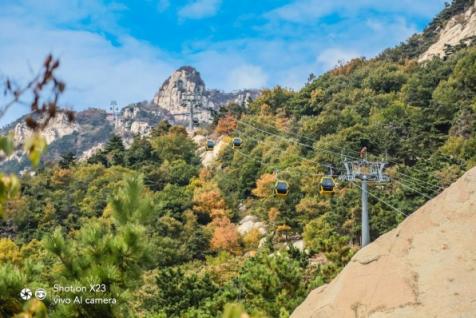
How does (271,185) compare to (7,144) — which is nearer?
(7,144)

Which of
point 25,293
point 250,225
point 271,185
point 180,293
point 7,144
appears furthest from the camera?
point 250,225

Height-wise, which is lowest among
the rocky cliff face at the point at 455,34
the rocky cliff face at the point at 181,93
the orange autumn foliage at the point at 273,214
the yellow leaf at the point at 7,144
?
the orange autumn foliage at the point at 273,214

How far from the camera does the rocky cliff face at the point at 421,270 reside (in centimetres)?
711

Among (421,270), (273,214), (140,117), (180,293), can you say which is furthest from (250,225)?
(140,117)

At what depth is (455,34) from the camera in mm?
68812

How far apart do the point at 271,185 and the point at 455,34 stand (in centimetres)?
3844

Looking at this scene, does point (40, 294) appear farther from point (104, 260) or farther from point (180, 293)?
point (180, 293)

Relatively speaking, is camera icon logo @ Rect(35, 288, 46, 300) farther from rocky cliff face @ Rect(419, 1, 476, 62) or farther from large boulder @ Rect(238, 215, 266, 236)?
rocky cliff face @ Rect(419, 1, 476, 62)

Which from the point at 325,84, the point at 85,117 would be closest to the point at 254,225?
the point at 325,84

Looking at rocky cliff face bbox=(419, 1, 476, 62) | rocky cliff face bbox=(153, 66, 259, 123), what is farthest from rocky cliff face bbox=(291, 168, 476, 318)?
rocky cliff face bbox=(153, 66, 259, 123)

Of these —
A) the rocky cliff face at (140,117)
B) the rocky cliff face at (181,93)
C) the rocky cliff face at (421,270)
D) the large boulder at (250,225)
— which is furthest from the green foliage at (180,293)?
the rocky cliff face at (181,93)

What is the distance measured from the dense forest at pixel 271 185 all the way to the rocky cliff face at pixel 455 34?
11.5 feet

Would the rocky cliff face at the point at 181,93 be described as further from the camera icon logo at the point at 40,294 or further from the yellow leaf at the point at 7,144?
the yellow leaf at the point at 7,144

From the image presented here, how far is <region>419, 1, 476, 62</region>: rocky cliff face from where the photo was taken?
211ft
